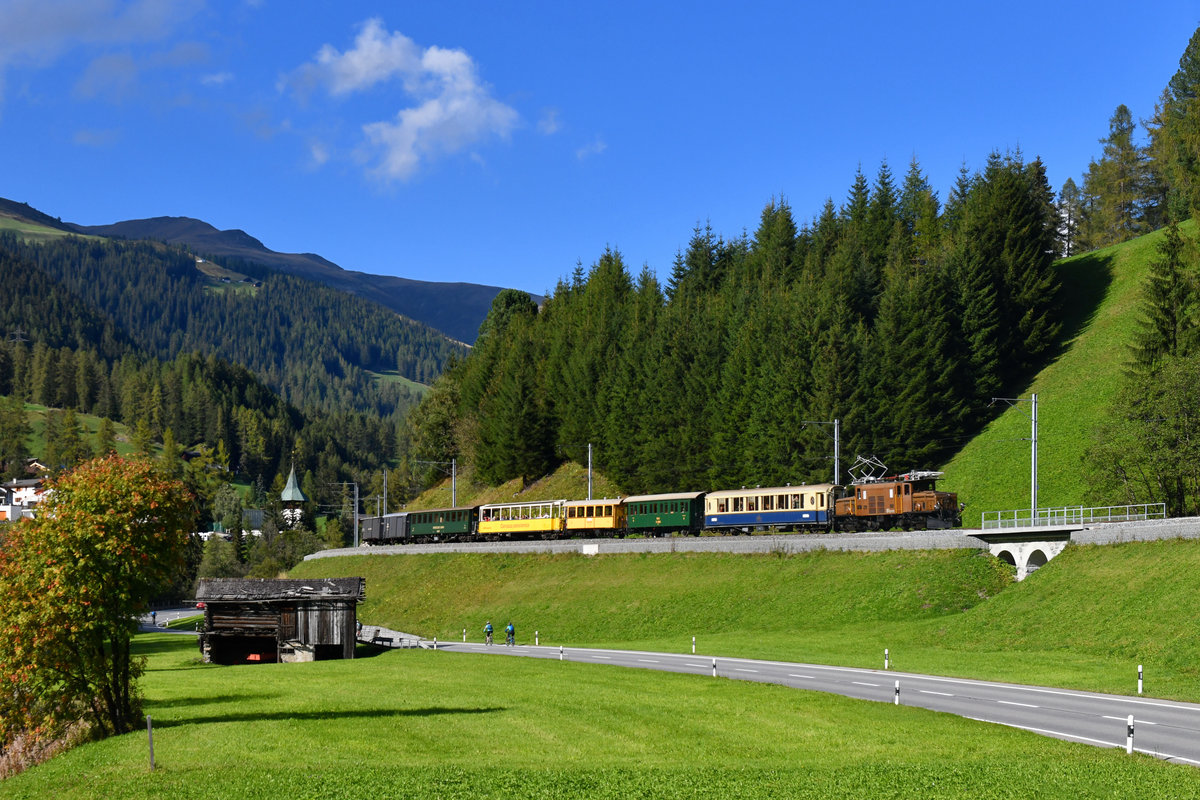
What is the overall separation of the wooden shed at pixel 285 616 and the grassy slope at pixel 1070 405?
139 ft

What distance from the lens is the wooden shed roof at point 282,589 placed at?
5784cm

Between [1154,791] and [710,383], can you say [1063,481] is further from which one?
[1154,791]

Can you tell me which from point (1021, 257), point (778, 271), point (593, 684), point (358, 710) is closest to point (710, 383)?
point (778, 271)

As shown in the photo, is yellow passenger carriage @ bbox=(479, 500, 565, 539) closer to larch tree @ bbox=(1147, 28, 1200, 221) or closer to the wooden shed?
the wooden shed

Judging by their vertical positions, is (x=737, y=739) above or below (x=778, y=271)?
below

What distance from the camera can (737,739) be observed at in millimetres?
25547

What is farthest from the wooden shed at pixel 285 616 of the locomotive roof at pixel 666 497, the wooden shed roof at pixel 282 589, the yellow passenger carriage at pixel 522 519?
the yellow passenger carriage at pixel 522 519

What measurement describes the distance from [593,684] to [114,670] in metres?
15.4

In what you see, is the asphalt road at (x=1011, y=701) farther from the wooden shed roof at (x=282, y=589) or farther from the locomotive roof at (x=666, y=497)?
the locomotive roof at (x=666, y=497)

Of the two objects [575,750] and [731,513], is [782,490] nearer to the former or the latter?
[731,513]

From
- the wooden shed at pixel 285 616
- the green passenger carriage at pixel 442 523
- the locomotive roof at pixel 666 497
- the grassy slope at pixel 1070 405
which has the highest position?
the grassy slope at pixel 1070 405

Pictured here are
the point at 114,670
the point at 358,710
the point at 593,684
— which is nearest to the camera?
the point at 114,670

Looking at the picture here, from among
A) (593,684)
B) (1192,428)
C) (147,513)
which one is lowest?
(593,684)

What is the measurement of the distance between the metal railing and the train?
4.09 metres
